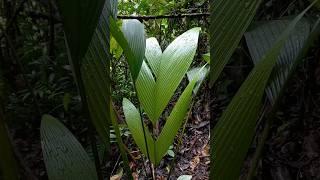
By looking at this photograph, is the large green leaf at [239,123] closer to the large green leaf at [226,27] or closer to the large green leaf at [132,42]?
the large green leaf at [226,27]

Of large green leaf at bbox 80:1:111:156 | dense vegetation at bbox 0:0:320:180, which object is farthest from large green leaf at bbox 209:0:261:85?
large green leaf at bbox 80:1:111:156

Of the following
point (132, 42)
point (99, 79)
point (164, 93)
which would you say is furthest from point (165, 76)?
point (99, 79)

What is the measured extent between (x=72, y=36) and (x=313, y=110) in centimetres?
91

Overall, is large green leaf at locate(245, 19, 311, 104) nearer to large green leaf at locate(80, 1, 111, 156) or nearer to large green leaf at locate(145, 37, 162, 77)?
large green leaf at locate(80, 1, 111, 156)

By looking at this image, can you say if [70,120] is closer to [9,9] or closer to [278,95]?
[9,9]

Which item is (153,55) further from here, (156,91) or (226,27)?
(226,27)

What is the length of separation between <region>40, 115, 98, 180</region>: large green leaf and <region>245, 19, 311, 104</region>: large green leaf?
31 centimetres

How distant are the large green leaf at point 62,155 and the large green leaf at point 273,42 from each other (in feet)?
1.02

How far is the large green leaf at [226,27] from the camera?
56 cm

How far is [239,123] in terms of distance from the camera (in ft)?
1.74

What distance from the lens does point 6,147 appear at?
45cm

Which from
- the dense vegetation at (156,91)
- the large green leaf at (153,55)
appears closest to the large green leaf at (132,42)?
the dense vegetation at (156,91)

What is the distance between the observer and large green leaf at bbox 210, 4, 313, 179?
0.49 meters

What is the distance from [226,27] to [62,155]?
328 millimetres
